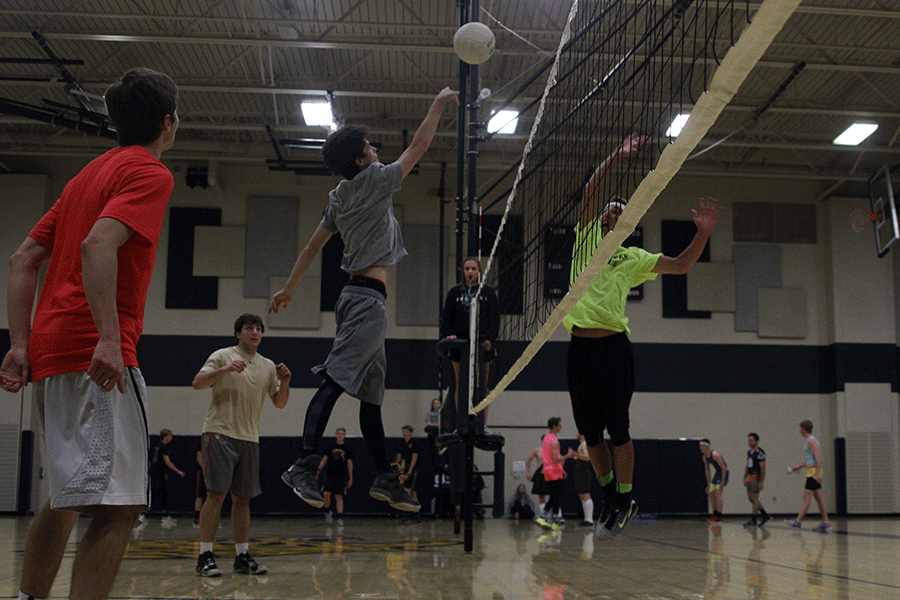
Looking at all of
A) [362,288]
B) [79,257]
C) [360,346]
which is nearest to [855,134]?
[362,288]

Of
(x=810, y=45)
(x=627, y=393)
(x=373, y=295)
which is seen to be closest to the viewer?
(x=373, y=295)

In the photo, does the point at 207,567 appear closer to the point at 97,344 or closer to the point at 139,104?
the point at 97,344

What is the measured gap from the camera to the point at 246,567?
5957mm

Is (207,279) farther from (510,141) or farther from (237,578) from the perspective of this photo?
(237,578)

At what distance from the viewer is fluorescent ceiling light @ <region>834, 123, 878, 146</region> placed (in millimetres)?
15797

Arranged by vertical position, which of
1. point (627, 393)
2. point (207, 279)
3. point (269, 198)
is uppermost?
point (269, 198)

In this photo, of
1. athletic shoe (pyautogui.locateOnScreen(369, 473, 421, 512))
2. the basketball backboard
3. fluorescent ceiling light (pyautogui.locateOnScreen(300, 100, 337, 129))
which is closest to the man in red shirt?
athletic shoe (pyautogui.locateOnScreen(369, 473, 421, 512))

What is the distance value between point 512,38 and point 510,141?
400cm

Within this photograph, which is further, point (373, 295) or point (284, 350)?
point (284, 350)

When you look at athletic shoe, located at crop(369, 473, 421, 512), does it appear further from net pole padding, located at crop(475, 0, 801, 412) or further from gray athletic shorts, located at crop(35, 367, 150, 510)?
gray athletic shorts, located at crop(35, 367, 150, 510)

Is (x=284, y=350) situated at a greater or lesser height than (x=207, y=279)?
lesser

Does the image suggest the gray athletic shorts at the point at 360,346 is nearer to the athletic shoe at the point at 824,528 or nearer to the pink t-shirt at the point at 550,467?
the pink t-shirt at the point at 550,467

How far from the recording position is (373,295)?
407 cm

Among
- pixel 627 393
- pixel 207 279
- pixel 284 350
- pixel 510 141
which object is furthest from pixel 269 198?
pixel 627 393
